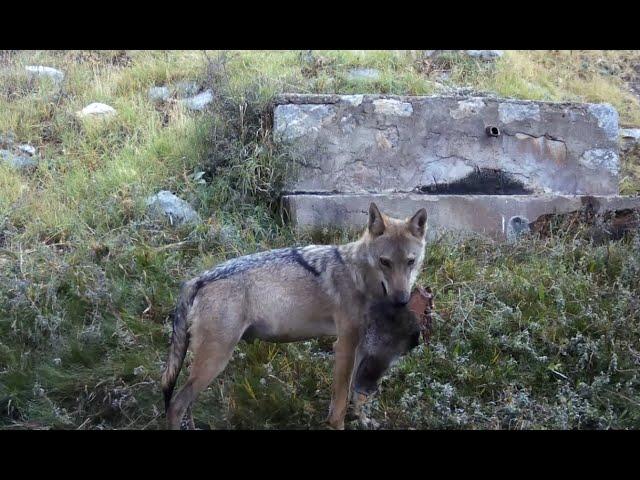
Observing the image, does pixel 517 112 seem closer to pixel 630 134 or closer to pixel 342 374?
pixel 630 134

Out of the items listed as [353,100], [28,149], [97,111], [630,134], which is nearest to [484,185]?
[353,100]

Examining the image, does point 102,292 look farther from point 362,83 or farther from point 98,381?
point 362,83

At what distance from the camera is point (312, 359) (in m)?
6.46

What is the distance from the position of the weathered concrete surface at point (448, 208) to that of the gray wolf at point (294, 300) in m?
2.58

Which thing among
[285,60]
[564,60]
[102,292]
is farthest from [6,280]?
[564,60]

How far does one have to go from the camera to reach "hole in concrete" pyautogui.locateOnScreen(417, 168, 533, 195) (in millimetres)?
9469

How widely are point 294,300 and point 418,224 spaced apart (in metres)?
1.19

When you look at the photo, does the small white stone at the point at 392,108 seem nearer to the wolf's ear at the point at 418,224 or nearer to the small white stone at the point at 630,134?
the wolf's ear at the point at 418,224

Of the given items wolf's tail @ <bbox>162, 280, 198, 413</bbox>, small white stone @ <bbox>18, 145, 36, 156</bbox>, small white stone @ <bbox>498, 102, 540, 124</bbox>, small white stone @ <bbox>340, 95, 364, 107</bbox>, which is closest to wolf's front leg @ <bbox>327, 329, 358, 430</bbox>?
wolf's tail @ <bbox>162, 280, 198, 413</bbox>

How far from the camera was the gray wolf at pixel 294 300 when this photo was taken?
5531 mm

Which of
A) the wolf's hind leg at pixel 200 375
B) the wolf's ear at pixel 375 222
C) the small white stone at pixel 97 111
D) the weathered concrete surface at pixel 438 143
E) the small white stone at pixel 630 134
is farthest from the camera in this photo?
the small white stone at pixel 630 134

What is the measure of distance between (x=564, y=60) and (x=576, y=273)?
324 inches

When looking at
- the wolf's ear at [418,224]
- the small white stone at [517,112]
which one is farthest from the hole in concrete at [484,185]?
the wolf's ear at [418,224]

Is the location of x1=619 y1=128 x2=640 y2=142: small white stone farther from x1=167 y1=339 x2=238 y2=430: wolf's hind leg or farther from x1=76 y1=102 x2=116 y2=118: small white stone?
x1=167 y1=339 x2=238 y2=430: wolf's hind leg
